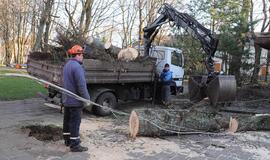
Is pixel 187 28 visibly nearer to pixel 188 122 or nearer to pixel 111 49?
pixel 111 49

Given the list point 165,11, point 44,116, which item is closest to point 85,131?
point 44,116

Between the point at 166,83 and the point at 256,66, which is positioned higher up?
the point at 256,66

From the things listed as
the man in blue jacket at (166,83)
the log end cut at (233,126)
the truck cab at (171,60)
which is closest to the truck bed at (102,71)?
the man in blue jacket at (166,83)

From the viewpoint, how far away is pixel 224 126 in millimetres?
9492

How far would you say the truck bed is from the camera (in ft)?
33.7

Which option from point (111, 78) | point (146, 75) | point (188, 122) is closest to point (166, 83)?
point (146, 75)

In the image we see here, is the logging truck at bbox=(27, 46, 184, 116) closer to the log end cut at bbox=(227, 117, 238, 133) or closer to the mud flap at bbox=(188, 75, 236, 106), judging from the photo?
the mud flap at bbox=(188, 75, 236, 106)

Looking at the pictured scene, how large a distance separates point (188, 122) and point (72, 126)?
3.09 meters

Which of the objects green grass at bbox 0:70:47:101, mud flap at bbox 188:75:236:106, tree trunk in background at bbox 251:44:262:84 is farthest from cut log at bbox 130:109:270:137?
tree trunk in background at bbox 251:44:262:84

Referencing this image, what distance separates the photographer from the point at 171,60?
14758mm

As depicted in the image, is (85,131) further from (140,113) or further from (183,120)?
(183,120)

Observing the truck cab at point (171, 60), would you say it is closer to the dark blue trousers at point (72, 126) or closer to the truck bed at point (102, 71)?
the truck bed at point (102, 71)

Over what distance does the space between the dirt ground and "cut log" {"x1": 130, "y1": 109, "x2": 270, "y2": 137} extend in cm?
20

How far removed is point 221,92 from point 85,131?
4717 mm
